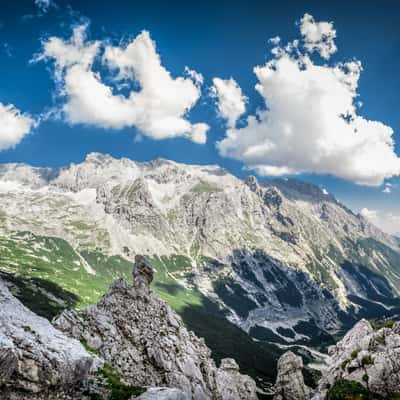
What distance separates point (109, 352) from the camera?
4438 cm

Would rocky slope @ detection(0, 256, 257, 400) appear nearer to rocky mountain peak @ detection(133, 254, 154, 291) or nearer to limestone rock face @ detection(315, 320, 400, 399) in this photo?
rocky mountain peak @ detection(133, 254, 154, 291)

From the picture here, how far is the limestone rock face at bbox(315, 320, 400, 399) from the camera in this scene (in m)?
41.6

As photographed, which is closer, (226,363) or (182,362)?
(182,362)

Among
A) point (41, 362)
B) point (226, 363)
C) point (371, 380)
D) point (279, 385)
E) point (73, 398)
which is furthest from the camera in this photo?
point (226, 363)

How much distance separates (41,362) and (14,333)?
9.49 feet

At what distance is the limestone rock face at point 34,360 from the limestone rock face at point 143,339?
17.0 metres

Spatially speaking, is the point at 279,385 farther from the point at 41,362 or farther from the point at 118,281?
the point at 41,362

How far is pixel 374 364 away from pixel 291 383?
49942mm

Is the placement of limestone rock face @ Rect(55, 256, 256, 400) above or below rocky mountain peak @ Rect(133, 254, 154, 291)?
below

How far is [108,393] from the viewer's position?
1131 inches

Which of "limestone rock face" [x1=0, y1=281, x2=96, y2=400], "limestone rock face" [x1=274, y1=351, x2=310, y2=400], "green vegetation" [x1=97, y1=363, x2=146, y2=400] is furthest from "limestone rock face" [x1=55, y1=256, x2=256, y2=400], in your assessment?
"limestone rock face" [x1=274, y1=351, x2=310, y2=400]

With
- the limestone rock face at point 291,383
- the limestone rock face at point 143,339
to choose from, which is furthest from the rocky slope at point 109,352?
the limestone rock face at point 291,383

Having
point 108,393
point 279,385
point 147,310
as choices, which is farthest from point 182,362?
point 279,385

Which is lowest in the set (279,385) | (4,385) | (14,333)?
(279,385)
